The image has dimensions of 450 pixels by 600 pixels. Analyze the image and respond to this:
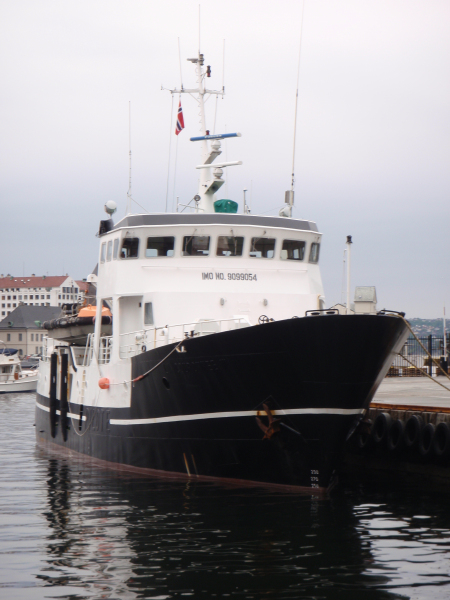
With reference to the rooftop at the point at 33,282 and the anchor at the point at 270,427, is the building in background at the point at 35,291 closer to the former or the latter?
the rooftop at the point at 33,282

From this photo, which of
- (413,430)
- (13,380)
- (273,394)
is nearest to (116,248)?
(273,394)

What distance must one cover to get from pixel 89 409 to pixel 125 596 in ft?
36.1

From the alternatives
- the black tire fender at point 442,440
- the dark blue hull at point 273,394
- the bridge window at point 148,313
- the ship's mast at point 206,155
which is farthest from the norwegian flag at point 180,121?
the black tire fender at point 442,440

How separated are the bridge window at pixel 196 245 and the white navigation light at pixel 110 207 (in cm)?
457

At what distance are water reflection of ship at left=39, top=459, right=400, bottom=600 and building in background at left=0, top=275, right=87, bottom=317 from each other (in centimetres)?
17354

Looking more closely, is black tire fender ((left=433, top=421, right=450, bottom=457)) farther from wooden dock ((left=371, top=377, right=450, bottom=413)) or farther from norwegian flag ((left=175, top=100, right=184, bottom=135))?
norwegian flag ((left=175, top=100, right=184, bottom=135))

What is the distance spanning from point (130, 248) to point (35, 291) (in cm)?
17381

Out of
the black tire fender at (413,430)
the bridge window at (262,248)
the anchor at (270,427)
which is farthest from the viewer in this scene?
the bridge window at (262,248)

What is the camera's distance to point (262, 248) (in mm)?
17406

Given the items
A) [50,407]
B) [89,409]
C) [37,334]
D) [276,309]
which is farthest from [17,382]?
[37,334]

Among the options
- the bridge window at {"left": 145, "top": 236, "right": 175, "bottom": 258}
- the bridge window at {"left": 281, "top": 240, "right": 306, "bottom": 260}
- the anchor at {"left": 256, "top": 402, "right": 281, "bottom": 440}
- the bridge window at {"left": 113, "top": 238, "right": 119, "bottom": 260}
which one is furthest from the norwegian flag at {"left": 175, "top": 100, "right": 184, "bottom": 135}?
the anchor at {"left": 256, "top": 402, "right": 281, "bottom": 440}

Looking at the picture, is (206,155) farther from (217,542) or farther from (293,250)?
(217,542)

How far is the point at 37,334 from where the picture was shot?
134 meters

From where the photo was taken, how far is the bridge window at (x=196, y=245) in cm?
1698
